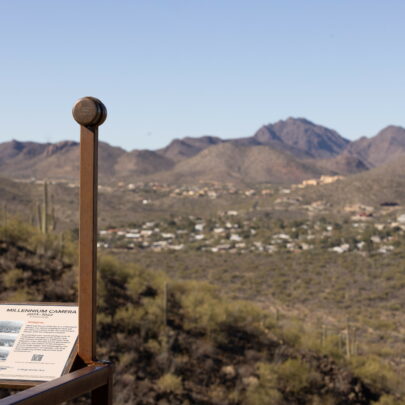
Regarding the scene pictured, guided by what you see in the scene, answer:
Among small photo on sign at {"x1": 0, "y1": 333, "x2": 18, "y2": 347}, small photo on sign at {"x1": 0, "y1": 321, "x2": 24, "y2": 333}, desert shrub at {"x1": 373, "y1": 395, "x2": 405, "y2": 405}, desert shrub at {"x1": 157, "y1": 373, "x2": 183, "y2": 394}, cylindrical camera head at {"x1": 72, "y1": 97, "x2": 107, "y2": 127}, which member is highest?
cylindrical camera head at {"x1": 72, "y1": 97, "x2": 107, "y2": 127}

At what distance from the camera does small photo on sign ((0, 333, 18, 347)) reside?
3.73 metres

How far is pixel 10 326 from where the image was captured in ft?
12.7

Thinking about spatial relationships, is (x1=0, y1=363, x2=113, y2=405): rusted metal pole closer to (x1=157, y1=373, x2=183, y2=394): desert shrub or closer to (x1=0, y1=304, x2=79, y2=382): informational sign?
(x1=0, y1=304, x2=79, y2=382): informational sign

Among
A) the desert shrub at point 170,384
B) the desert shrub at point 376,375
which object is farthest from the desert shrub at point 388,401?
the desert shrub at point 170,384

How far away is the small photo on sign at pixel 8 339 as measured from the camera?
3.73 metres

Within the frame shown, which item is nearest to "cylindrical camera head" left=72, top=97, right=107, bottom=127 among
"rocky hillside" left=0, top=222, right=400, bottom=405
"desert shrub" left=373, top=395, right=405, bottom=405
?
"rocky hillside" left=0, top=222, right=400, bottom=405

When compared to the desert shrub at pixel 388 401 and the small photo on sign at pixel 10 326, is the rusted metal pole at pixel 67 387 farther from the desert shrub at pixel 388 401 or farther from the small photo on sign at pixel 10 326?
the desert shrub at pixel 388 401

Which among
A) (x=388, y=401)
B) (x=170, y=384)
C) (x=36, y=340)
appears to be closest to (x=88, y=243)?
(x=36, y=340)

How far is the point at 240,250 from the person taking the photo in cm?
5075

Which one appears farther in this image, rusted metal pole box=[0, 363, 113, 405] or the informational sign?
the informational sign

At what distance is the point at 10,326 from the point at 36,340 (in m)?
0.26

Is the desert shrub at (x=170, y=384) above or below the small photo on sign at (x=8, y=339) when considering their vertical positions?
below

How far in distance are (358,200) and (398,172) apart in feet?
43.0

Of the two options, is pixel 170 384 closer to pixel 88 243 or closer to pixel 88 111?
pixel 88 243
